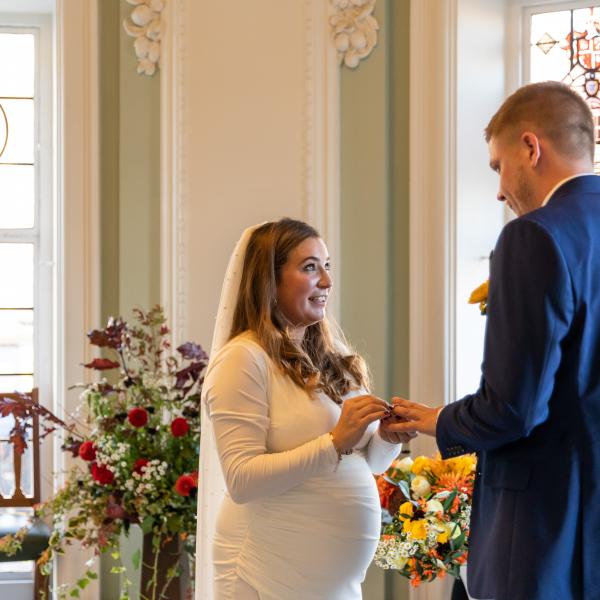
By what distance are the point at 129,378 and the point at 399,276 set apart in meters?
1.23

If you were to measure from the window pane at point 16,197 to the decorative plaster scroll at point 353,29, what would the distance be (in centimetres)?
169

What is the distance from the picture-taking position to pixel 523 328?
1823 millimetres

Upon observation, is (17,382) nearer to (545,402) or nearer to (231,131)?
(231,131)

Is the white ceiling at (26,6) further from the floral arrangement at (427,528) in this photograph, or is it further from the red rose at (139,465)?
the floral arrangement at (427,528)

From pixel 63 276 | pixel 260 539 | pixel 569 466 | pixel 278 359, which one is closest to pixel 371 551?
pixel 260 539

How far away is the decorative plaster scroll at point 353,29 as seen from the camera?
4.06m

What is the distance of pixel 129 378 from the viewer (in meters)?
3.43

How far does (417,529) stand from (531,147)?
126 cm

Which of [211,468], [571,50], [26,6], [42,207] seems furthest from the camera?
[42,207]

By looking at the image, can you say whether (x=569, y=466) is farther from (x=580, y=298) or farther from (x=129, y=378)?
(x=129, y=378)

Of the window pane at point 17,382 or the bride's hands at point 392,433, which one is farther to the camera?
the window pane at point 17,382

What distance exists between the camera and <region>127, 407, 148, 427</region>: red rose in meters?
3.27

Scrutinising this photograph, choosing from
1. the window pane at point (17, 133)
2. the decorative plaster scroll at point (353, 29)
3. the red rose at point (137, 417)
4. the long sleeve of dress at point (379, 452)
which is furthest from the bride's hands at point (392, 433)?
the window pane at point (17, 133)

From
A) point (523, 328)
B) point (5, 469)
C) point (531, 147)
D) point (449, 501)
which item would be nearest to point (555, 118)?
point (531, 147)
